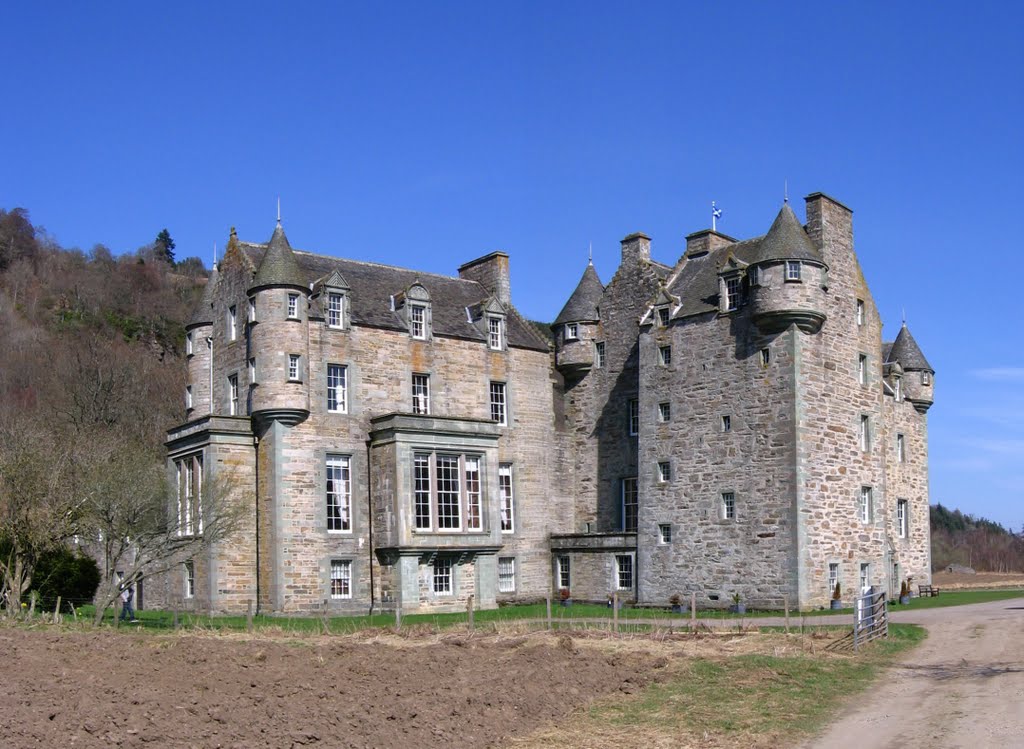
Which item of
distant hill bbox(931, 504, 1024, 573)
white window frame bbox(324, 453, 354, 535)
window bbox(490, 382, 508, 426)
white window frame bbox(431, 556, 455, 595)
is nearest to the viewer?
white window frame bbox(324, 453, 354, 535)

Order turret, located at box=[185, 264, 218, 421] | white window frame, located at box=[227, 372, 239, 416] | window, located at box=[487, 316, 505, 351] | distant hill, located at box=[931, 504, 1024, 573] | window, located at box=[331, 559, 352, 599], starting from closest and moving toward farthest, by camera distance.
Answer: window, located at box=[331, 559, 352, 599]
white window frame, located at box=[227, 372, 239, 416]
turret, located at box=[185, 264, 218, 421]
window, located at box=[487, 316, 505, 351]
distant hill, located at box=[931, 504, 1024, 573]

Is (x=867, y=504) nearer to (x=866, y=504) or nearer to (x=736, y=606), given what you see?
(x=866, y=504)

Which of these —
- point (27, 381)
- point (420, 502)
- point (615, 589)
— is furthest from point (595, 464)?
point (27, 381)

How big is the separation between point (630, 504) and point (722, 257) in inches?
420

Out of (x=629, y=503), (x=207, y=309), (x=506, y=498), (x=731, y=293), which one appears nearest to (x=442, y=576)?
(x=506, y=498)

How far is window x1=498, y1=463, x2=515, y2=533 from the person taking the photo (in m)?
46.2

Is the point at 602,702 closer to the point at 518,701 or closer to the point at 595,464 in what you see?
the point at 518,701

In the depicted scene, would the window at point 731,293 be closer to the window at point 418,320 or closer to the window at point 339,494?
the window at point 418,320

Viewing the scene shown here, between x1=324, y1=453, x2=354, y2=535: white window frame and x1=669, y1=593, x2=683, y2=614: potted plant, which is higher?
x1=324, y1=453, x2=354, y2=535: white window frame

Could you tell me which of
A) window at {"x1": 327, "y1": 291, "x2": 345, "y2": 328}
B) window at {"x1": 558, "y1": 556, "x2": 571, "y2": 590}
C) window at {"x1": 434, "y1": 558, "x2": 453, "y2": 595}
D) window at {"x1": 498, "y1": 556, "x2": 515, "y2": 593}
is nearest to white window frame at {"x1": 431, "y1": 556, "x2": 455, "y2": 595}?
window at {"x1": 434, "y1": 558, "x2": 453, "y2": 595}

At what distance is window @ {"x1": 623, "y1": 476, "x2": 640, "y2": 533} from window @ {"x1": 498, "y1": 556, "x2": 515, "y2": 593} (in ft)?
16.0

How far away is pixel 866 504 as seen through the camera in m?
43.0

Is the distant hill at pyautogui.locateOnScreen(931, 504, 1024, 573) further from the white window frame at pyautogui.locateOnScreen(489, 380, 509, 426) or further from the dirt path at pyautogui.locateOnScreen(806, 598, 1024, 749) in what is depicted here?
the dirt path at pyautogui.locateOnScreen(806, 598, 1024, 749)

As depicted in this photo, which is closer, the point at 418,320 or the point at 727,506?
the point at 727,506
